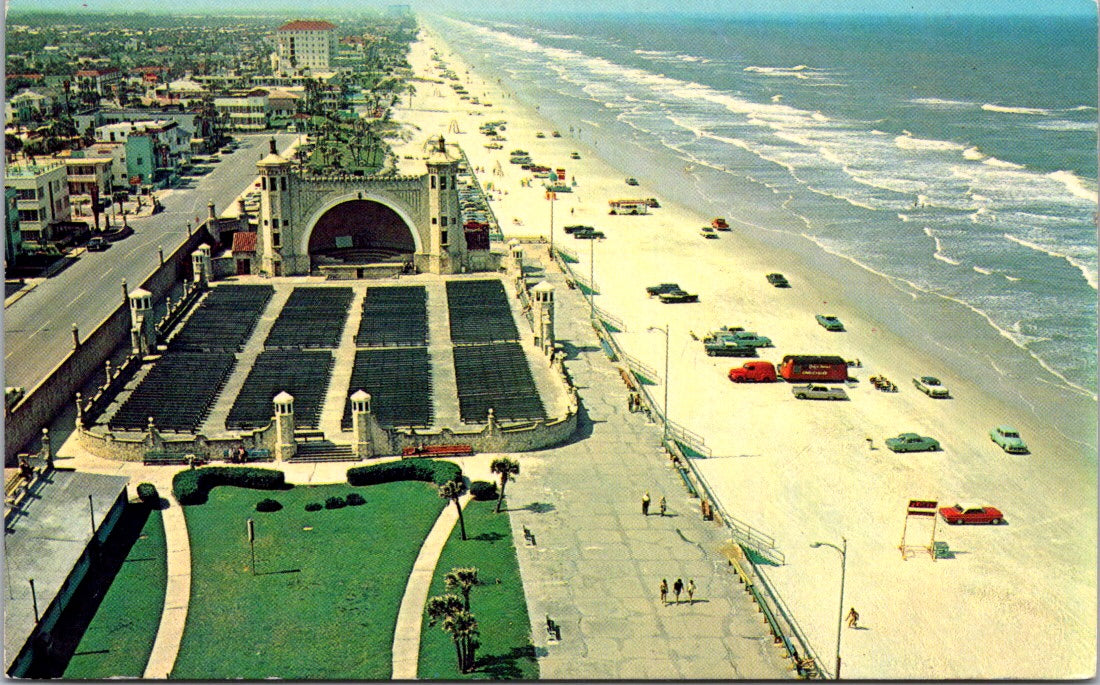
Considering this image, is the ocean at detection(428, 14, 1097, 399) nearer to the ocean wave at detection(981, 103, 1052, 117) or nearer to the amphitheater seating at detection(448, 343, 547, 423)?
the ocean wave at detection(981, 103, 1052, 117)

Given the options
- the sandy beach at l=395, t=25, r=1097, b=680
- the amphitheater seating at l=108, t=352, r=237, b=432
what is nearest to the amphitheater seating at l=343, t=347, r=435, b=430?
the amphitheater seating at l=108, t=352, r=237, b=432

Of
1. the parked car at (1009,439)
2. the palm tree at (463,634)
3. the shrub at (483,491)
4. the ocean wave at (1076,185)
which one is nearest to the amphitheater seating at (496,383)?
the shrub at (483,491)

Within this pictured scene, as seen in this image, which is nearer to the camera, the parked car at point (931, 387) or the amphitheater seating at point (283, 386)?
the amphitheater seating at point (283, 386)

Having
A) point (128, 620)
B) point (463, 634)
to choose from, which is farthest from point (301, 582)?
point (463, 634)

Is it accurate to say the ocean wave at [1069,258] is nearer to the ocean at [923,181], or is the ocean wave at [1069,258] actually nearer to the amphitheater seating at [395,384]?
the ocean at [923,181]

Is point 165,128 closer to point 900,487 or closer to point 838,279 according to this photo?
point 838,279

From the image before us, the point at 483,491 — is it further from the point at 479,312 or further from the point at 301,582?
the point at 479,312

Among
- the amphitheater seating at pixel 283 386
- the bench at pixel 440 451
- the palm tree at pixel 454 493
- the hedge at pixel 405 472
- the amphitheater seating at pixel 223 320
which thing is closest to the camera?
the palm tree at pixel 454 493
